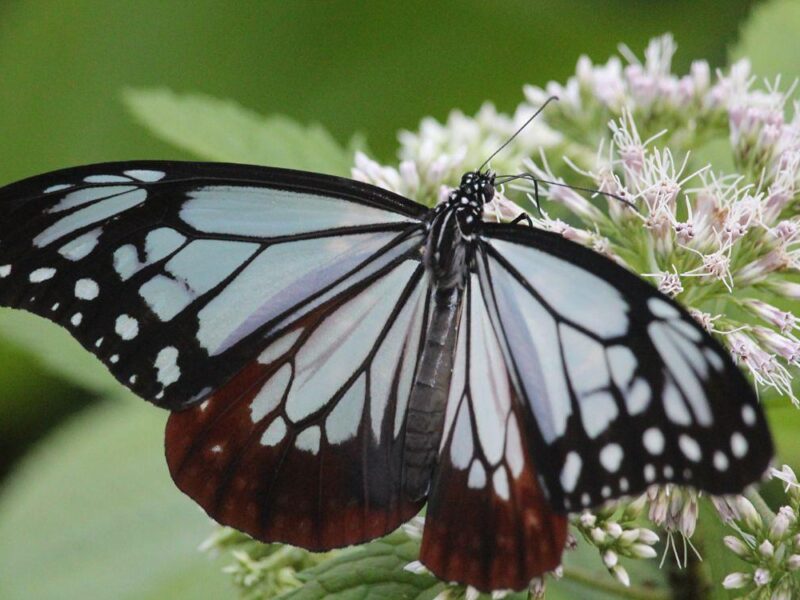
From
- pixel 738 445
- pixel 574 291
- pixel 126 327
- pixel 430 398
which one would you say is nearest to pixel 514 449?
pixel 430 398

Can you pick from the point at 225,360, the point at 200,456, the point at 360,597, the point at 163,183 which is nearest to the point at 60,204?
the point at 163,183

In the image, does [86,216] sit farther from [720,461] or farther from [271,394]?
[720,461]

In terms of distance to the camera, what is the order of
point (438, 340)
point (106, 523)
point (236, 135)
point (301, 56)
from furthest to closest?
point (301, 56)
point (106, 523)
point (236, 135)
point (438, 340)

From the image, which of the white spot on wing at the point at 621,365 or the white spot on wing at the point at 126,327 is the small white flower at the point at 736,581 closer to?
the white spot on wing at the point at 621,365

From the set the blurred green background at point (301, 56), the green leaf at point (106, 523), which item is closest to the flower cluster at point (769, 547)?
the green leaf at point (106, 523)

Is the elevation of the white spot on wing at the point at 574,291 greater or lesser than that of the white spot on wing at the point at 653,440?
greater

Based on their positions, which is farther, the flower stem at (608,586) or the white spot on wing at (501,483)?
the flower stem at (608,586)

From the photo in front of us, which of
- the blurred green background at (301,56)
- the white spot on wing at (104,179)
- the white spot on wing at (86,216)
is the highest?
the blurred green background at (301,56)
